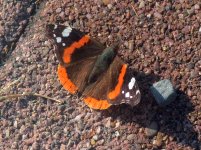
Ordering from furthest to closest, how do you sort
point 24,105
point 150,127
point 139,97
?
point 24,105
point 150,127
point 139,97

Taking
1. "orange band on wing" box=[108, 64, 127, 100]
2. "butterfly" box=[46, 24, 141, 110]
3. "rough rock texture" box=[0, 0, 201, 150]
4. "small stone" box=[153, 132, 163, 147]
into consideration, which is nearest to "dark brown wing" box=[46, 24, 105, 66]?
"butterfly" box=[46, 24, 141, 110]

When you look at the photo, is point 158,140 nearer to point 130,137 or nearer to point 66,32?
point 130,137

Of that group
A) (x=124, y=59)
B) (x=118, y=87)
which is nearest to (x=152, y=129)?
(x=118, y=87)

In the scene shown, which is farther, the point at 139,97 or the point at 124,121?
the point at 124,121

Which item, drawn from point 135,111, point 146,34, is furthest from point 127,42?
point 135,111

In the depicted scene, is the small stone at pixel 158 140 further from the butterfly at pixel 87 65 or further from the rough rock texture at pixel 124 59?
the butterfly at pixel 87 65

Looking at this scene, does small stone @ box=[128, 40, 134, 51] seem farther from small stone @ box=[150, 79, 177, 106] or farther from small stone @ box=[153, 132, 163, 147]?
small stone @ box=[153, 132, 163, 147]

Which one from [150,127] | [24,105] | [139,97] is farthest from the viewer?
[24,105]

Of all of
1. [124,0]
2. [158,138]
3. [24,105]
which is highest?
[124,0]

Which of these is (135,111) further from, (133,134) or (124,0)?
(124,0)

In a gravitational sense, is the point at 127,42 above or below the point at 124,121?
above
